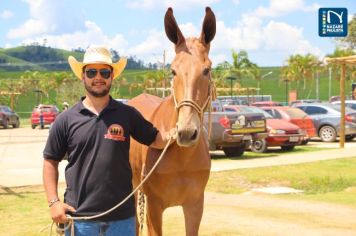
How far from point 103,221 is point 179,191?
117 cm

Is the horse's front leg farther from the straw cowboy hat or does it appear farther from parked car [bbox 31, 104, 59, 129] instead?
parked car [bbox 31, 104, 59, 129]

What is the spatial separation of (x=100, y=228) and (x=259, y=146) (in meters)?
15.6

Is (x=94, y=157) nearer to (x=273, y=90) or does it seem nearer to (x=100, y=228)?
(x=100, y=228)

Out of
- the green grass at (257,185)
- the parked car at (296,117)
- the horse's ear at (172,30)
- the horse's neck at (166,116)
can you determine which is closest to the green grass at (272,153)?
the parked car at (296,117)

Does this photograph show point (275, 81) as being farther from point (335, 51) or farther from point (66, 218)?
point (66, 218)

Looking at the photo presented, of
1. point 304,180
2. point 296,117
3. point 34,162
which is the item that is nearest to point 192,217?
point 304,180

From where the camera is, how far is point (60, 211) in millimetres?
3840

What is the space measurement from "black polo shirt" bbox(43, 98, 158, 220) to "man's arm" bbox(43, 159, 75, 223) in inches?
2.2

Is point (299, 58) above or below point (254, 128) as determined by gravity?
above

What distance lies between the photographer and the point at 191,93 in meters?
4.18

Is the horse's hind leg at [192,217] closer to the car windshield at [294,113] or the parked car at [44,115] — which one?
the car windshield at [294,113]

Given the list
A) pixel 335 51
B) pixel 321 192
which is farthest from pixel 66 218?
pixel 335 51

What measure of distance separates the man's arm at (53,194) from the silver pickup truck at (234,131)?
40.5ft

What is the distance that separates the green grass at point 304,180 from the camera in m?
11.1
